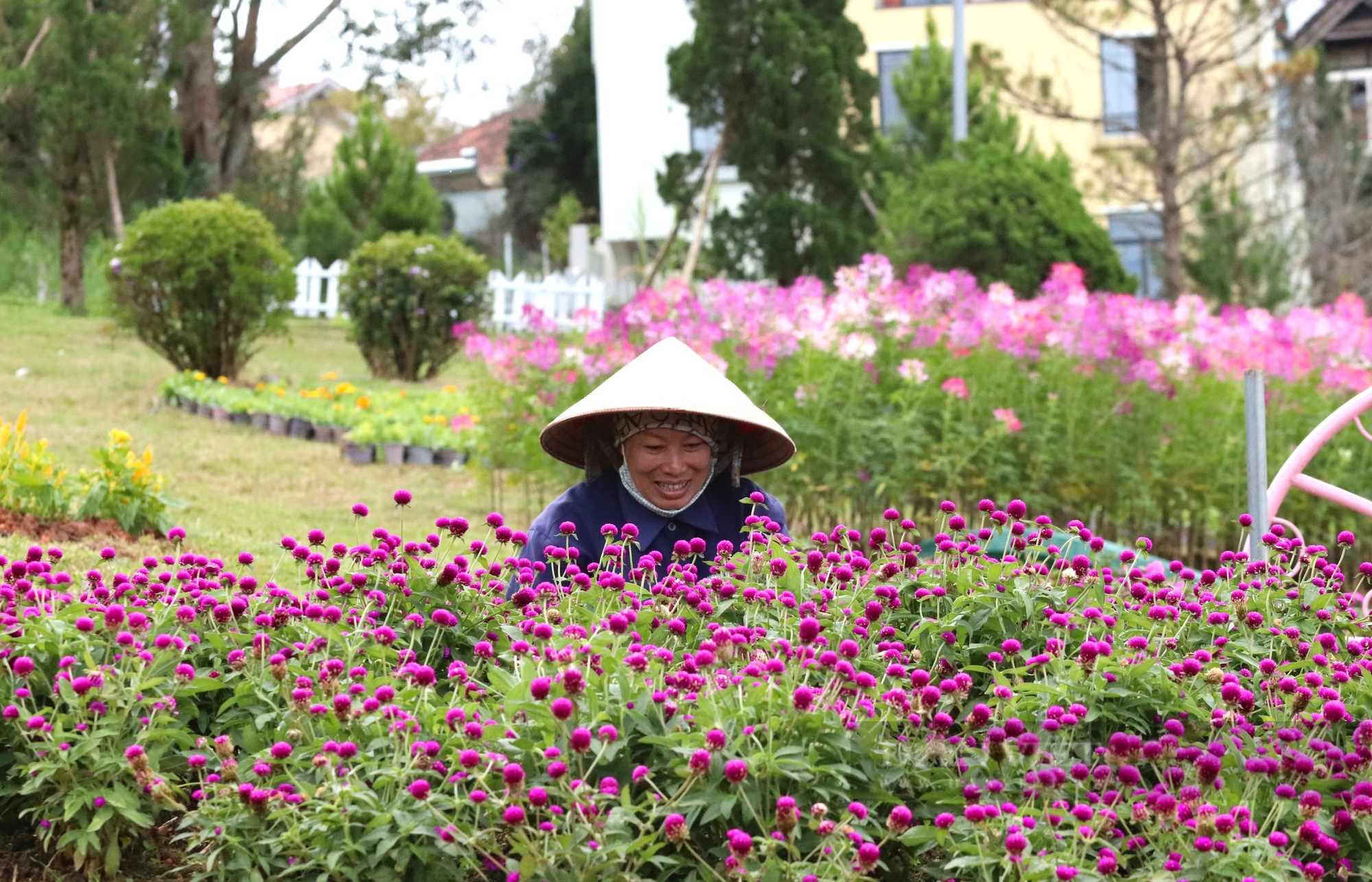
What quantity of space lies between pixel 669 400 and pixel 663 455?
0.75 feet

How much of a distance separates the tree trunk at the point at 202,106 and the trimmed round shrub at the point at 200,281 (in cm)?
1038

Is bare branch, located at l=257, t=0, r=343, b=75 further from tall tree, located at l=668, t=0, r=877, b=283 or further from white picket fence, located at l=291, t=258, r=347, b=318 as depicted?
tall tree, located at l=668, t=0, r=877, b=283

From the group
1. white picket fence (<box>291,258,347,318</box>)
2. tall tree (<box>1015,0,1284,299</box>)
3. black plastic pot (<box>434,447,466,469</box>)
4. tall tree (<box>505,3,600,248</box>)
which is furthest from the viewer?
tall tree (<box>505,3,600,248</box>)

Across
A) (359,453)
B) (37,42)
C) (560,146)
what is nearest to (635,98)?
(560,146)

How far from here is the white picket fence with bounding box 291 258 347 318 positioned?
2311 centimetres

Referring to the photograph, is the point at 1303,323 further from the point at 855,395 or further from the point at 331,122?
the point at 331,122

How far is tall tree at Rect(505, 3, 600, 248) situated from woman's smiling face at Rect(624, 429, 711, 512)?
29286 millimetres

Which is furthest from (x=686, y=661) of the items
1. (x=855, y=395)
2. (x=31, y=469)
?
(x=855, y=395)

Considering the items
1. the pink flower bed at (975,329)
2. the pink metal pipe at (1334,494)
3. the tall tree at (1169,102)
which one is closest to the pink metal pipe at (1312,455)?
the pink metal pipe at (1334,494)

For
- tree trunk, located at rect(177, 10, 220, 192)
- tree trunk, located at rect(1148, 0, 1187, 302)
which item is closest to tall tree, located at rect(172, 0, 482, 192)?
tree trunk, located at rect(177, 10, 220, 192)

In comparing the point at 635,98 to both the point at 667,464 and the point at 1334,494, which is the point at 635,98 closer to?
the point at 667,464

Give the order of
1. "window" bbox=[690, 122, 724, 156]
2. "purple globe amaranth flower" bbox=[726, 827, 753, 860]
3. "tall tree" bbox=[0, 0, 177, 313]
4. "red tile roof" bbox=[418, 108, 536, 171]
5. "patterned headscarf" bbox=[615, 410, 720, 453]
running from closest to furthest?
"purple globe amaranth flower" bbox=[726, 827, 753, 860], "patterned headscarf" bbox=[615, 410, 720, 453], "tall tree" bbox=[0, 0, 177, 313], "window" bbox=[690, 122, 724, 156], "red tile roof" bbox=[418, 108, 536, 171]

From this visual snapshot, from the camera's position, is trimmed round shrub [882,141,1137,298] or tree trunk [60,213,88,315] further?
tree trunk [60,213,88,315]

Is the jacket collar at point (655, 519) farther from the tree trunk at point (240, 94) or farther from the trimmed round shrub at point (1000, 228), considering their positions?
the tree trunk at point (240, 94)
